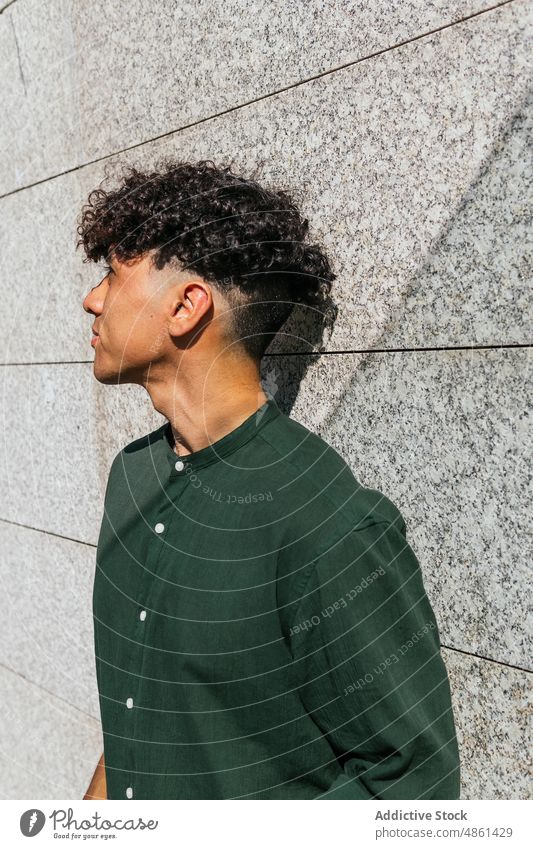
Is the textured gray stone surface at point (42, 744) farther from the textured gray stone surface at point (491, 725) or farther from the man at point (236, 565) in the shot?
the textured gray stone surface at point (491, 725)

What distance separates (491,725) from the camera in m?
2.49

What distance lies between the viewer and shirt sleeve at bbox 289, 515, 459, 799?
198 cm

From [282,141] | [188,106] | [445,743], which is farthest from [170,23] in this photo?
[445,743]

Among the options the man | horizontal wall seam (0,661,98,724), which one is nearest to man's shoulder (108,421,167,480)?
the man

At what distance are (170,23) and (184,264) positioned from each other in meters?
1.43

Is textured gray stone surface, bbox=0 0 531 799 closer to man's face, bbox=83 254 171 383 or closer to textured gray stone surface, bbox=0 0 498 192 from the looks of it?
textured gray stone surface, bbox=0 0 498 192

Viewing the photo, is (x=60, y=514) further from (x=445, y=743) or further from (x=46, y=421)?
(x=445, y=743)

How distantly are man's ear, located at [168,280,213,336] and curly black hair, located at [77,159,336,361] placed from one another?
0.05 metres

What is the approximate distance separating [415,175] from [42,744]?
139 inches
